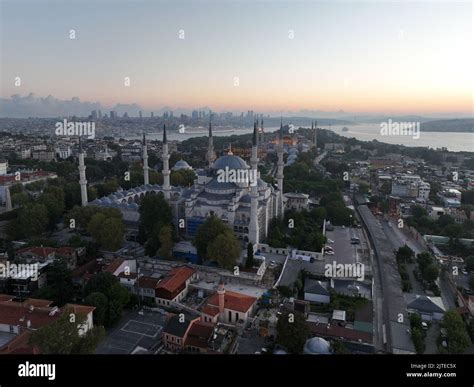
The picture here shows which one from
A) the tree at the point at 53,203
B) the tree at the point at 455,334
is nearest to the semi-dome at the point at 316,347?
the tree at the point at 455,334

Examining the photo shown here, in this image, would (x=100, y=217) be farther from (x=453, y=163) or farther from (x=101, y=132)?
(x=101, y=132)

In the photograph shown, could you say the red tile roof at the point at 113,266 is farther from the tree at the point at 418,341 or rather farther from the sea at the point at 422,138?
the sea at the point at 422,138

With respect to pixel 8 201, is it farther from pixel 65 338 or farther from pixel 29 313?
pixel 65 338

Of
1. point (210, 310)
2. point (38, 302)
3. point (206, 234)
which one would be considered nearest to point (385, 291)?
point (210, 310)

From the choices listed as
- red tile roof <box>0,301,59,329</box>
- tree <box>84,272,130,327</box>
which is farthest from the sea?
red tile roof <box>0,301,59,329</box>

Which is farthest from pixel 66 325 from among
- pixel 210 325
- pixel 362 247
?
pixel 362 247
